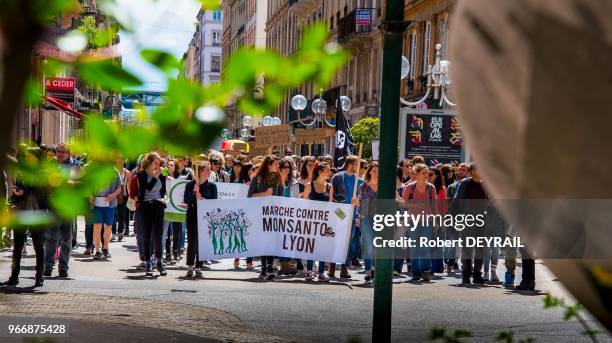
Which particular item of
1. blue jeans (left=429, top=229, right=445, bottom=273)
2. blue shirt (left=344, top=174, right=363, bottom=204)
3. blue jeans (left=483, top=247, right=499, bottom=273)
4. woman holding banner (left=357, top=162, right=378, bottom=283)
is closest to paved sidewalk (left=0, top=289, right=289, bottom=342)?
woman holding banner (left=357, top=162, right=378, bottom=283)

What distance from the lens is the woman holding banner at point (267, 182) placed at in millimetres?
15789

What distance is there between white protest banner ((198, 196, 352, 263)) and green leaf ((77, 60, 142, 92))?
14.5 m

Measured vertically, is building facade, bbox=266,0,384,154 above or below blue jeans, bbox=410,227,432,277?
above

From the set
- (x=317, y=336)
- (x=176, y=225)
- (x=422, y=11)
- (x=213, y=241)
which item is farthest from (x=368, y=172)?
(x=422, y=11)

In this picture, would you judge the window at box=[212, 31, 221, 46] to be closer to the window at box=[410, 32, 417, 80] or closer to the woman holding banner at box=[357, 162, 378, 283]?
the window at box=[410, 32, 417, 80]

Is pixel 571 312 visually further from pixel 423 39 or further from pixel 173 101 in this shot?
pixel 423 39

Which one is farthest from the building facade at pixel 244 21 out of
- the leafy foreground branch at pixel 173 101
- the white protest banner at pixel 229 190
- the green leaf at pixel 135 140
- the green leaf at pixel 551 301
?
the green leaf at pixel 135 140

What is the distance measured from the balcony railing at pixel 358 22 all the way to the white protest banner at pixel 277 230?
106 ft

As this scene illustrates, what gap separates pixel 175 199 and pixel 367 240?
3.36 meters

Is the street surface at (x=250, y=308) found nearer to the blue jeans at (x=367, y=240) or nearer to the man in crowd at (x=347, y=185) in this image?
the blue jeans at (x=367, y=240)

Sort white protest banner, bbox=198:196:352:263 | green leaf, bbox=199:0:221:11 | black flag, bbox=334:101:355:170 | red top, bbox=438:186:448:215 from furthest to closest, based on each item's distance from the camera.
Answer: black flag, bbox=334:101:355:170
red top, bbox=438:186:448:215
white protest banner, bbox=198:196:352:263
green leaf, bbox=199:0:221:11

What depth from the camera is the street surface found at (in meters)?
10.1

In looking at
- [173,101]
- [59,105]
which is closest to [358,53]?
[59,105]

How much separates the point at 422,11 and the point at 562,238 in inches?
1579
